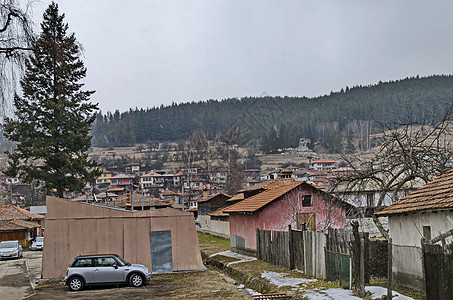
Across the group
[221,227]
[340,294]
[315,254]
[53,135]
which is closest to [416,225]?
[340,294]

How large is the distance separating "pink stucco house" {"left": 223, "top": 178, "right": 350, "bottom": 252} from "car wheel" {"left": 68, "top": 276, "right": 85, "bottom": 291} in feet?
38.4

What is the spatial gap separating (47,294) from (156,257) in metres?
6.53

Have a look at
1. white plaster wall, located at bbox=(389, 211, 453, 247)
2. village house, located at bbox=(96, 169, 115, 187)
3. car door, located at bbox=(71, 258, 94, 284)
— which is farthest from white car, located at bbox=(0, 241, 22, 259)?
village house, located at bbox=(96, 169, 115, 187)

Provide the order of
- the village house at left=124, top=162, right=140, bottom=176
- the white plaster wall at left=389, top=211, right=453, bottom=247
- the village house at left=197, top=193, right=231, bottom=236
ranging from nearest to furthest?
the white plaster wall at left=389, top=211, right=453, bottom=247
the village house at left=197, top=193, right=231, bottom=236
the village house at left=124, top=162, right=140, bottom=176

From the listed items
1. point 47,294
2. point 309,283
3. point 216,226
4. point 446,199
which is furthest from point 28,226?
point 446,199

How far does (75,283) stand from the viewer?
826 inches

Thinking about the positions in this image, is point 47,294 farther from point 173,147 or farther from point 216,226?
point 173,147

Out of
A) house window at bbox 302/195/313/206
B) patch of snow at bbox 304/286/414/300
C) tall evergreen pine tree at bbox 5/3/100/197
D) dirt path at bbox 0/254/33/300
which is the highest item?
tall evergreen pine tree at bbox 5/3/100/197

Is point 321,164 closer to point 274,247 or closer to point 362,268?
point 274,247

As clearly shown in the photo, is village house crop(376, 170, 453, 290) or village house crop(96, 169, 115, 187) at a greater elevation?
village house crop(96, 169, 115, 187)

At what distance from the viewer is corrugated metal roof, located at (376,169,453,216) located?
46.4 feet

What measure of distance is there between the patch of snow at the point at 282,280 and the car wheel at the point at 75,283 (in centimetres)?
745

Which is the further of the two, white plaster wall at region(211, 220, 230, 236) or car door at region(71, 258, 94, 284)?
white plaster wall at region(211, 220, 230, 236)

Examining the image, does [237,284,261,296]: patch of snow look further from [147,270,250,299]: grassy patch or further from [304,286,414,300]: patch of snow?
[304,286,414,300]: patch of snow
